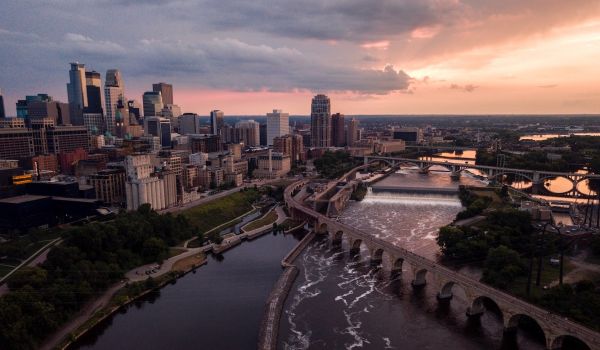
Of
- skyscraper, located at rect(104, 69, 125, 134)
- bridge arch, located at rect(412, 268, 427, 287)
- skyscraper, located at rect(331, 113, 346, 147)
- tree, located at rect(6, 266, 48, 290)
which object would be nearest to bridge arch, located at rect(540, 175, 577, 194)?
bridge arch, located at rect(412, 268, 427, 287)

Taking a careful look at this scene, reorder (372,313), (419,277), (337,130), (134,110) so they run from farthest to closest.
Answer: (134,110) → (337,130) → (419,277) → (372,313)

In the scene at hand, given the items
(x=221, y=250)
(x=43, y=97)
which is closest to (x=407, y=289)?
(x=221, y=250)

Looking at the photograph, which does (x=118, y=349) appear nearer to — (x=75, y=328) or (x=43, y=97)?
Result: (x=75, y=328)

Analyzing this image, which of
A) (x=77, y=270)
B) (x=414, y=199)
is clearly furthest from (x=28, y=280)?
(x=414, y=199)

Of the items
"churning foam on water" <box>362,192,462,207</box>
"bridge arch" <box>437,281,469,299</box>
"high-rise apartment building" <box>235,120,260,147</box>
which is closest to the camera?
"bridge arch" <box>437,281,469,299</box>

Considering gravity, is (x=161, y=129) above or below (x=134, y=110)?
below

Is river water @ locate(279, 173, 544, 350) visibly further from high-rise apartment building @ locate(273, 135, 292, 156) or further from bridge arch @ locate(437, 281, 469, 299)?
high-rise apartment building @ locate(273, 135, 292, 156)

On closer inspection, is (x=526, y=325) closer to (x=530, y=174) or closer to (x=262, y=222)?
(x=262, y=222)

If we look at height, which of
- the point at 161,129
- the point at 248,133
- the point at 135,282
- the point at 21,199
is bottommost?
the point at 135,282
